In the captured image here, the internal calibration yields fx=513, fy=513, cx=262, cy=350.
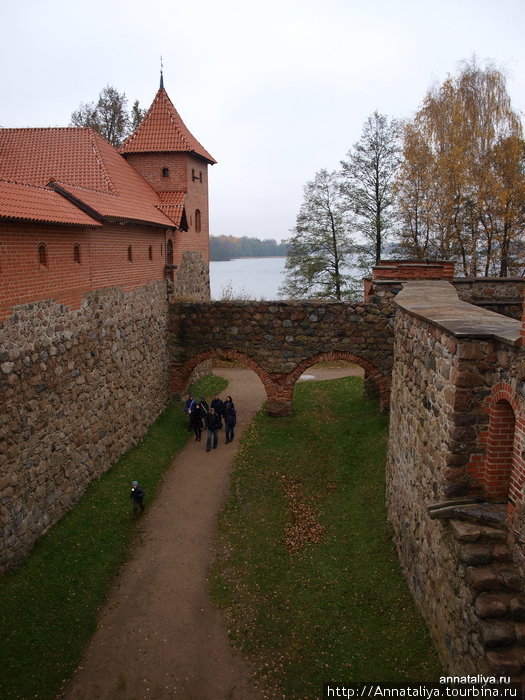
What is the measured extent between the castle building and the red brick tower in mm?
34

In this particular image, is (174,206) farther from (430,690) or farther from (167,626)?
(430,690)

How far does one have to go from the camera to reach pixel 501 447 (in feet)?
16.5

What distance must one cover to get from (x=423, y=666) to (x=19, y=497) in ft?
20.2

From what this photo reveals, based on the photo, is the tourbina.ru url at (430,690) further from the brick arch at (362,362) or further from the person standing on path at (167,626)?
the brick arch at (362,362)

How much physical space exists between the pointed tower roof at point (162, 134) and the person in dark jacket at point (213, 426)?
30.5ft

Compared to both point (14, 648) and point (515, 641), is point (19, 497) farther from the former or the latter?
point (515, 641)

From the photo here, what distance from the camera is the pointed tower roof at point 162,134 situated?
17516 millimetres

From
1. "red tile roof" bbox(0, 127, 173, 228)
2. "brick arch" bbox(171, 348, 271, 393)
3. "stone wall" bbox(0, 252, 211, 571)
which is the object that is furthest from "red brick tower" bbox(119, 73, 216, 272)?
"stone wall" bbox(0, 252, 211, 571)

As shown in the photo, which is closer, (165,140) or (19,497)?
(19,497)

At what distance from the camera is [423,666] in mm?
5613

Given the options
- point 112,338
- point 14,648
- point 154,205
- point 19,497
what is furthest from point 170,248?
point 14,648

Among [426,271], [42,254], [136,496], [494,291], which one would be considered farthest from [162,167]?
[136,496]

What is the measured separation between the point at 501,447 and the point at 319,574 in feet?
13.4

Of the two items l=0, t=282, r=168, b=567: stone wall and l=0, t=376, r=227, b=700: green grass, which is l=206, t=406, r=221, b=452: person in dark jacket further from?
l=0, t=376, r=227, b=700: green grass
